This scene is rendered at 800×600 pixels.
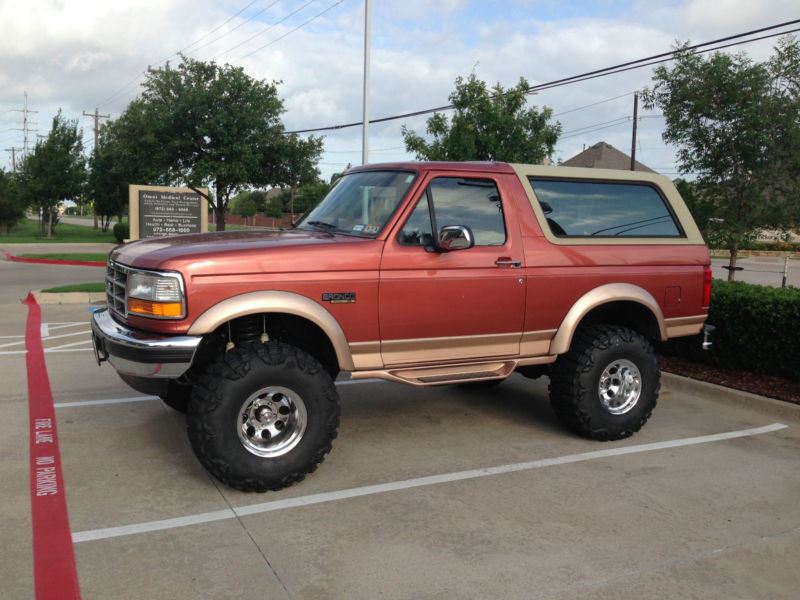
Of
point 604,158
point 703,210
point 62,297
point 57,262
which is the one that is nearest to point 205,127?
point 62,297

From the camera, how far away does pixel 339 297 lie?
183 inches

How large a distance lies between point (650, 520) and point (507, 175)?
8.70ft

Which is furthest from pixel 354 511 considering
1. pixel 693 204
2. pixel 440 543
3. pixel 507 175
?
pixel 693 204

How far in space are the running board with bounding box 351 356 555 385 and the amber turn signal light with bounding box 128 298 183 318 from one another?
123 cm

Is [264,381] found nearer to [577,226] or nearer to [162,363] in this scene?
[162,363]

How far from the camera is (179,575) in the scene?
11.5 feet

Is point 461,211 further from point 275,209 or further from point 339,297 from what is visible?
point 275,209

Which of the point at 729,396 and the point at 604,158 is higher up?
the point at 604,158

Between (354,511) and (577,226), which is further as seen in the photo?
(577,226)

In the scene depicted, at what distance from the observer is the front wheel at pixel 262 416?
14.3 feet

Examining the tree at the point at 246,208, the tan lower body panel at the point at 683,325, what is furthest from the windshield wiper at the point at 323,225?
the tree at the point at 246,208

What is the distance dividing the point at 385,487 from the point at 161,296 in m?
1.87

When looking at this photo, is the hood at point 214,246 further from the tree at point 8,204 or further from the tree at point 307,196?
the tree at point 307,196

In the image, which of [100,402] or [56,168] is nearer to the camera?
[100,402]
